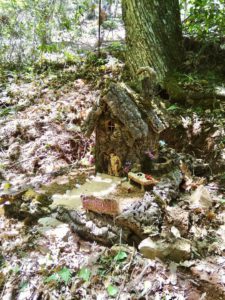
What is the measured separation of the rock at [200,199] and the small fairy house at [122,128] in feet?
2.24

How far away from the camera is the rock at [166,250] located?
2.72 m

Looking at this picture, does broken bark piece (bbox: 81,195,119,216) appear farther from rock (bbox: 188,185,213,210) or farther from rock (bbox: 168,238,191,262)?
rock (bbox: 188,185,213,210)

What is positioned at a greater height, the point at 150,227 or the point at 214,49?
the point at 214,49

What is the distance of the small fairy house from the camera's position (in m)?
3.25

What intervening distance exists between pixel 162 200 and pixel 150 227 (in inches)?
13.4

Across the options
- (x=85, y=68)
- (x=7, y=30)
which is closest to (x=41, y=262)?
(x=85, y=68)

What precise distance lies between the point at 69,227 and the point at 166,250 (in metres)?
1.03

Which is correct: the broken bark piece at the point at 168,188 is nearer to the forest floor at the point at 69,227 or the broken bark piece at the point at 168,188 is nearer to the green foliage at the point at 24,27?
the forest floor at the point at 69,227

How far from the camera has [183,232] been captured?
2955mm

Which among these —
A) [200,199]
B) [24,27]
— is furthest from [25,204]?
[24,27]

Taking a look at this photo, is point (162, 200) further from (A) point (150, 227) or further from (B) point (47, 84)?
(B) point (47, 84)

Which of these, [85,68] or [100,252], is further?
[85,68]

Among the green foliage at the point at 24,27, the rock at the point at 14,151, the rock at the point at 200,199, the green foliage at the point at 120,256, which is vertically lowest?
the green foliage at the point at 120,256

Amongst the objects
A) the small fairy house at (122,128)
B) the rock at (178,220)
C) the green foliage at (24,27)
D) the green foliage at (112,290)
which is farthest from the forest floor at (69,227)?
the green foliage at (24,27)
